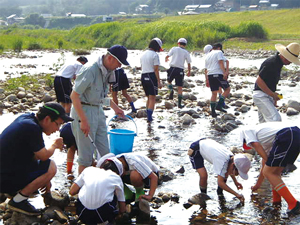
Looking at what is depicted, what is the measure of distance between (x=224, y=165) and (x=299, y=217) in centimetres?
104

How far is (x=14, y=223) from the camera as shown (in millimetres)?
4707

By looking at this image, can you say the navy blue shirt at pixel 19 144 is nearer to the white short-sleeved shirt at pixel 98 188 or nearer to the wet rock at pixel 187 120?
the white short-sleeved shirt at pixel 98 188

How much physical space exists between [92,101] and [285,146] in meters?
2.35

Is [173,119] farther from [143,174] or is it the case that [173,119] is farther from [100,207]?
[100,207]

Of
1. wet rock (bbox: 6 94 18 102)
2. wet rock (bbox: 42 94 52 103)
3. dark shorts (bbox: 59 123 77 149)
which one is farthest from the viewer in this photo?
wet rock (bbox: 42 94 52 103)

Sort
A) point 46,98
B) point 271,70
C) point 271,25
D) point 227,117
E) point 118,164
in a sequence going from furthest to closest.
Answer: point 271,25 → point 46,98 → point 227,117 → point 271,70 → point 118,164

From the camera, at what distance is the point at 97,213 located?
456 cm

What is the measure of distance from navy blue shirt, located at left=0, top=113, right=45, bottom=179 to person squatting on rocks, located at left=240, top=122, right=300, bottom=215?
2471 millimetres

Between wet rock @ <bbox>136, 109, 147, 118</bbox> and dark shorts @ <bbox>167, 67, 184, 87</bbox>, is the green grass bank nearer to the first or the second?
dark shorts @ <bbox>167, 67, 184, 87</bbox>

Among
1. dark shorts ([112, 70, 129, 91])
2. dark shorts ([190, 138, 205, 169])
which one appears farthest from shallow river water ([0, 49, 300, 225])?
dark shorts ([112, 70, 129, 91])

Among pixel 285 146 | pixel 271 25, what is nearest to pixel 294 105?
pixel 285 146

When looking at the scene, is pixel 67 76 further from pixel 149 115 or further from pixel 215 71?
pixel 215 71

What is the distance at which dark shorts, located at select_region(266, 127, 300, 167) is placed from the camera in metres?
5.13

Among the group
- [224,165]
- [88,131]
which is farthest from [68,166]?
[224,165]
